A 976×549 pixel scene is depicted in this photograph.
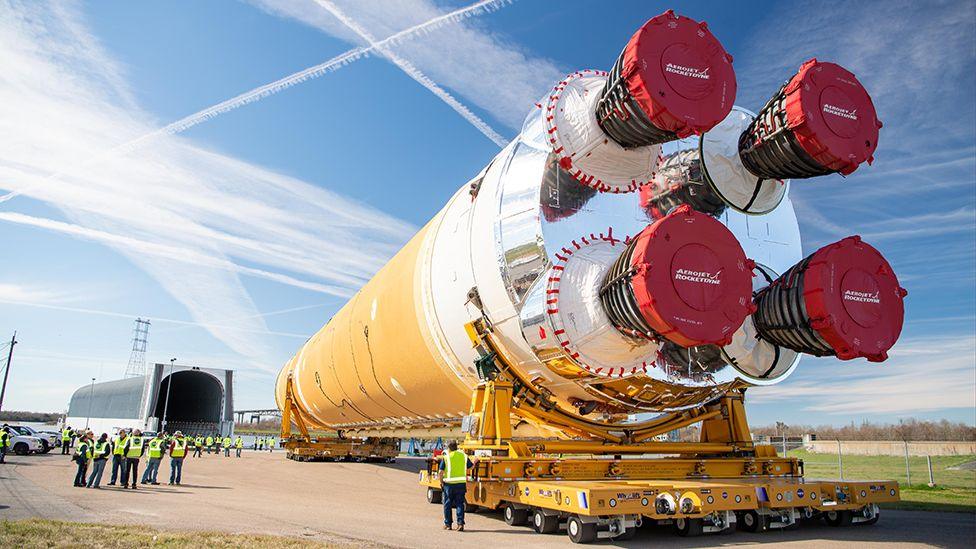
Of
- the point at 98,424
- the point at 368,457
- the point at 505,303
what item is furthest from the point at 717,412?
the point at 98,424

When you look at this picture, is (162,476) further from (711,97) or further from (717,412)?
(711,97)

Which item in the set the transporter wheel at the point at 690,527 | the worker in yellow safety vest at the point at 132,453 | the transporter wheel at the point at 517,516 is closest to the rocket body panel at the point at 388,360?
the transporter wheel at the point at 517,516

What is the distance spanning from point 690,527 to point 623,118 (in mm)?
4223

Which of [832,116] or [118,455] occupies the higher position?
[832,116]

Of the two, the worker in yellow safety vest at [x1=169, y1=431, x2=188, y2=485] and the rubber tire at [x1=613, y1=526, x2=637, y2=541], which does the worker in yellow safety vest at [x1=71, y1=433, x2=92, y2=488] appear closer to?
the worker in yellow safety vest at [x1=169, y1=431, x2=188, y2=485]

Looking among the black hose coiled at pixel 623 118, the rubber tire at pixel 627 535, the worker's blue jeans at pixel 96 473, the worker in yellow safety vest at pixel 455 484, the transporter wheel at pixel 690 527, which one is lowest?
the worker's blue jeans at pixel 96 473

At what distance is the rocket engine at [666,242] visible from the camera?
5.39 meters

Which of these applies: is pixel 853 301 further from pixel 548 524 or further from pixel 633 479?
pixel 548 524

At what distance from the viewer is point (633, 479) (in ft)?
23.4

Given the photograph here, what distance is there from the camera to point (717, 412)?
846cm

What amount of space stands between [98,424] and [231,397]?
2477cm

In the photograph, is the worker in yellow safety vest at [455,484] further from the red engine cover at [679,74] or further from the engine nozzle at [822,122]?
the engine nozzle at [822,122]

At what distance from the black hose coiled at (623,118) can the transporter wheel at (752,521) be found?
4.13 metres

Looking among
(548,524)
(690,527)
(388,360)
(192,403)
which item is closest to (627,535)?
(690,527)
